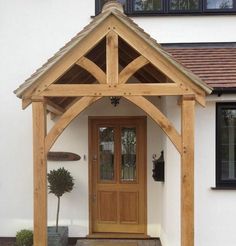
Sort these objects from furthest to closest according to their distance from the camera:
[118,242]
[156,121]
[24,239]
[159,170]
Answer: [118,242] < [159,170] < [24,239] < [156,121]

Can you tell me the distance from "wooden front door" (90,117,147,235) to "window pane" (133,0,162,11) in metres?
2.33

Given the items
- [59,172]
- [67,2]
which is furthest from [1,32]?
[59,172]

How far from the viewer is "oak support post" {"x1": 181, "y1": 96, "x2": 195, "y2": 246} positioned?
5238 millimetres

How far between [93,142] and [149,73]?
7.75 ft

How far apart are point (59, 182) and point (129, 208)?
1664mm

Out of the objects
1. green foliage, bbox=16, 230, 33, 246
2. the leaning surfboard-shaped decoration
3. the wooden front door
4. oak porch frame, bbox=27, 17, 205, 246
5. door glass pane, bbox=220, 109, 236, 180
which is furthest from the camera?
the wooden front door

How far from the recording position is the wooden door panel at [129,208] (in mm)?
8008

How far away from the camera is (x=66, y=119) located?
522 cm

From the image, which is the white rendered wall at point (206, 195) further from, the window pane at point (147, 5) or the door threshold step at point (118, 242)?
the window pane at point (147, 5)

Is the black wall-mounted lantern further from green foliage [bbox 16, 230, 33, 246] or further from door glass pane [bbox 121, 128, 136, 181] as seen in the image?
green foliage [bbox 16, 230, 33, 246]

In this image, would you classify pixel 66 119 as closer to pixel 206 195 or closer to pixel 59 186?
pixel 59 186

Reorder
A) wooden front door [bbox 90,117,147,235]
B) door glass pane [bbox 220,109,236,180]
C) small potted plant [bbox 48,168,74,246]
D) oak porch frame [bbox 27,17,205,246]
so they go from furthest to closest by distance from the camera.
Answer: wooden front door [bbox 90,117,147,235], small potted plant [bbox 48,168,74,246], door glass pane [bbox 220,109,236,180], oak porch frame [bbox 27,17,205,246]

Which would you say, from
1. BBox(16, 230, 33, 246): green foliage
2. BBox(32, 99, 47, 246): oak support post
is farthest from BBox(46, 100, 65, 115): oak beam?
BBox(16, 230, 33, 246): green foliage

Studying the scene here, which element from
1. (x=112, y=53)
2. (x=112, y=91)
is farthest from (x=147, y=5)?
(x=112, y=91)
